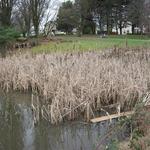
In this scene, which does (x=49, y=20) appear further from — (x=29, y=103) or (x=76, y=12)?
(x=29, y=103)

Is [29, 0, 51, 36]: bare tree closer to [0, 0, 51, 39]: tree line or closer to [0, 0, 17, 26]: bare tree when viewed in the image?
[0, 0, 51, 39]: tree line

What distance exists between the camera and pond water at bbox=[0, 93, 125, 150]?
21.0ft

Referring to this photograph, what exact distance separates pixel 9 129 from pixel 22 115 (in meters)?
1.06

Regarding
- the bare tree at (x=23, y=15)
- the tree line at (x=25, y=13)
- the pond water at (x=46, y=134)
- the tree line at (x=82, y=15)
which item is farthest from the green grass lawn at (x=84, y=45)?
the pond water at (x=46, y=134)

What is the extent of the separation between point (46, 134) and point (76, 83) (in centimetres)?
164

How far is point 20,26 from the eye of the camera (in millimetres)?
32531

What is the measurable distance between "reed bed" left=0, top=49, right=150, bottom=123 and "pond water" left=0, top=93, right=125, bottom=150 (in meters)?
0.26

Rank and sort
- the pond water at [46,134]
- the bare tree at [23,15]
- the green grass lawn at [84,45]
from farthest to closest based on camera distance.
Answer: the bare tree at [23,15] → the green grass lawn at [84,45] → the pond water at [46,134]

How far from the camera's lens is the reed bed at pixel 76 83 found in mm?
7479

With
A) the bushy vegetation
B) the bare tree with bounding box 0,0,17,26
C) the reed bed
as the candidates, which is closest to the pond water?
the reed bed

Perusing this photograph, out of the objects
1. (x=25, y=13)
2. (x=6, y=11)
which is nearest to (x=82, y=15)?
(x=25, y=13)

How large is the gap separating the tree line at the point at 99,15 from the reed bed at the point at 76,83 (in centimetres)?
2898

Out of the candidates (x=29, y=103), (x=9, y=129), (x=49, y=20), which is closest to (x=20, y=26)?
(x=49, y=20)

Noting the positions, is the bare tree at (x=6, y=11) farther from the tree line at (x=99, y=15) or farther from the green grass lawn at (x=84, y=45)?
the tree line at (x=99, y=15)
